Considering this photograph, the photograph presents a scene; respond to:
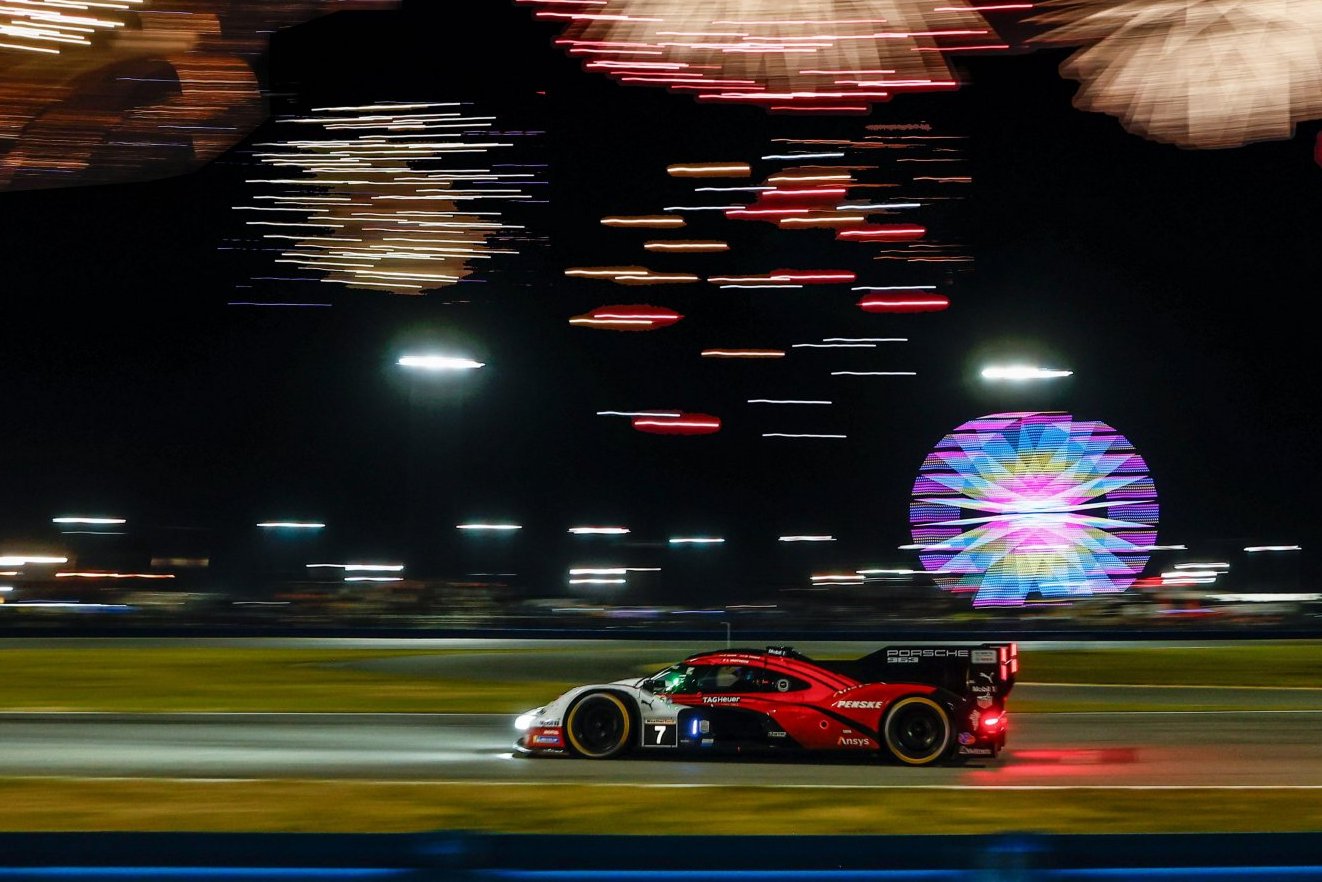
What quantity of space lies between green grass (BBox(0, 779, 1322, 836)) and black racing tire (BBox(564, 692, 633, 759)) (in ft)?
4.94

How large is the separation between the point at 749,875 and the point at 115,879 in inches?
85.0

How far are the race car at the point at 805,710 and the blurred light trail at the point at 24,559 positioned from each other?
48.9 m

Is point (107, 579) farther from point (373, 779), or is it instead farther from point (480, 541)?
point (373, 779)

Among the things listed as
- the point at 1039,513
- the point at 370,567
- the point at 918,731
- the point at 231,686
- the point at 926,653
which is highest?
the point at 370,567

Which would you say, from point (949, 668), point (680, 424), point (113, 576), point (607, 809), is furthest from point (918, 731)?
point (680, 424)

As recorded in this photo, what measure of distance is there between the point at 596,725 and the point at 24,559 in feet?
177

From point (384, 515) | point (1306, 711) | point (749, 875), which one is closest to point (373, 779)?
point (749, 875)

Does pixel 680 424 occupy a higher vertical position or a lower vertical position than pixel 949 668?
higher

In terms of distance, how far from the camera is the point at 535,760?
37.0 ft

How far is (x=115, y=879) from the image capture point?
15.2 feet

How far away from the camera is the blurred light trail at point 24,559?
55.7m

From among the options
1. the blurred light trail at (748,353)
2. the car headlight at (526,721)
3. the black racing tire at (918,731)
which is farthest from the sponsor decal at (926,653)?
the blurred light trail at (748,353)

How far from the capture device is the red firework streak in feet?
228

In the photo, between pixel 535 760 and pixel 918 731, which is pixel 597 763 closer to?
pixel 535 760
